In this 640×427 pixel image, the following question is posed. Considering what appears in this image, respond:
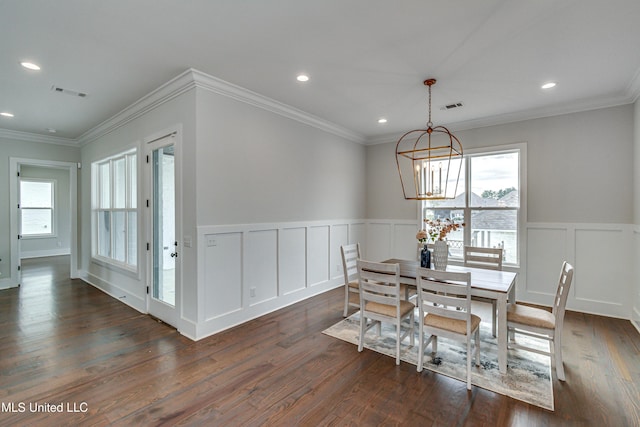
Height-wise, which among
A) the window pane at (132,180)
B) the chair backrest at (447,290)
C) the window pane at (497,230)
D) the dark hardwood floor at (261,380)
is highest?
the window pane at (132,180)

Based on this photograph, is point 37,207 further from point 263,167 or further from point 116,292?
point 263,167

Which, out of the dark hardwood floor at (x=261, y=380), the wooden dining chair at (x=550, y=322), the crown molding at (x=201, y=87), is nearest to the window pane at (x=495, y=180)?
the dark hardwood floor at (x=261, y=380)

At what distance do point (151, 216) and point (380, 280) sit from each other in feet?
10.2

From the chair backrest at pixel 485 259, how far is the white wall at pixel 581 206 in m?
1.22

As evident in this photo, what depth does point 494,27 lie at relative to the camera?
2361mm

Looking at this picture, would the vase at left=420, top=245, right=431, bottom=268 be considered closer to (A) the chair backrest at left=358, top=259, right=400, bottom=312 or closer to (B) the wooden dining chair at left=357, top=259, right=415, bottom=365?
(B) the wooden dining chair at left=357, top=259, right=415, bottom=365

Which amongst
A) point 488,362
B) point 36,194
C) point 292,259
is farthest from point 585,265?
point 36,194

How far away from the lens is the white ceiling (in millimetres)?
2162

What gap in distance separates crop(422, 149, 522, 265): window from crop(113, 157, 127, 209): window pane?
5.38 metres

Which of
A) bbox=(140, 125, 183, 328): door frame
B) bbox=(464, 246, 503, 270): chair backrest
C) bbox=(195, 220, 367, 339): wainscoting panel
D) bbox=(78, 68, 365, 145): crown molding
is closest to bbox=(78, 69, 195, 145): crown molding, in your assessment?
bbox=(78, 68, 365, 145): crown molding

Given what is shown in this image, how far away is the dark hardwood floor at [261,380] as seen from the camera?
2076 mm

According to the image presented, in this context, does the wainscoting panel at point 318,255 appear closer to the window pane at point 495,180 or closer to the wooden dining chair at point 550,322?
the window pane at point 495,180

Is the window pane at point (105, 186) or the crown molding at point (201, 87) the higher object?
the crown molding at point (201, 87)

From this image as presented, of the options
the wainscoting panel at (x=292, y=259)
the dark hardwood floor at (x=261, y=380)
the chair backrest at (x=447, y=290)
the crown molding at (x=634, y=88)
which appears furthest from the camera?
the wainscoting panel at (x=292, y=259)
